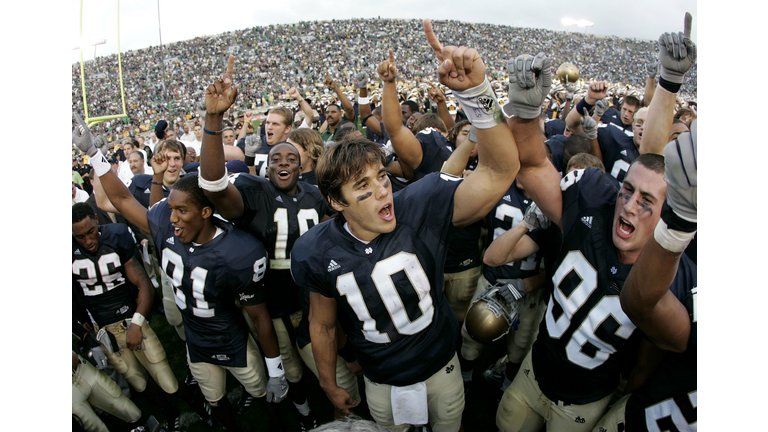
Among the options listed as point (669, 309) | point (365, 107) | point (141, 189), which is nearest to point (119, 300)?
point (141, 189)

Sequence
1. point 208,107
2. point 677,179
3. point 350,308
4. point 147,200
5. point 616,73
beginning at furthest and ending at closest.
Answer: point 616,73 → point 147,200 → point 208,107 → point 350,308 → point 677,179

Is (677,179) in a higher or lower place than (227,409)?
higher

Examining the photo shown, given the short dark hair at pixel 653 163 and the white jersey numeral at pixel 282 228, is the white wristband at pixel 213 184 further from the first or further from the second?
the short dark hair at pixel 653 163

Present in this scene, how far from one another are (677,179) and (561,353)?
1.41 m

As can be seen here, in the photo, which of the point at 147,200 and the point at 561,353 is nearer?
the point at 561,353

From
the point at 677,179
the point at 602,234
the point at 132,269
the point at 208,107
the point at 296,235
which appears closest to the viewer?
the point at 677,179

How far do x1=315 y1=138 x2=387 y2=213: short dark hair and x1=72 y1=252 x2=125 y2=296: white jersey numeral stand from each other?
233 centimetres

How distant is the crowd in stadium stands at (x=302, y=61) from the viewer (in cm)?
3422

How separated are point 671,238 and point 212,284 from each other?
2.58 m

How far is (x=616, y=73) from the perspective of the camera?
47.3 meters

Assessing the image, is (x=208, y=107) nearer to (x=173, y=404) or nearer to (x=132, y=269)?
(x=132, y=269)

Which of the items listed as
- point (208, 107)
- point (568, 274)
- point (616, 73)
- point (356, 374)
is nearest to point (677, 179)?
point (568, 274)

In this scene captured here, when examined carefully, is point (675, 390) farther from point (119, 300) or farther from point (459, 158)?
point (119, 300)

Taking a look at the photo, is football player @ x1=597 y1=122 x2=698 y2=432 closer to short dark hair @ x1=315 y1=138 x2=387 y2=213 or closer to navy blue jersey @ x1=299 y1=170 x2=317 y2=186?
short dark hair @ x1=315 y1=138 x2=387 y2=213
